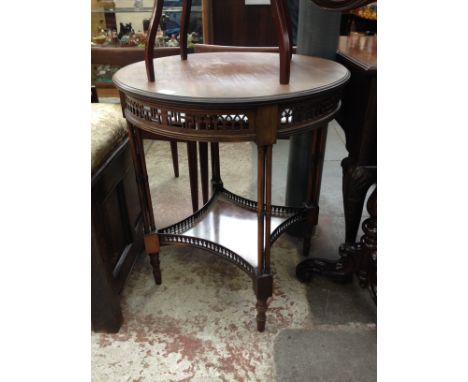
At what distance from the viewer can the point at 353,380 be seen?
0.99 metres

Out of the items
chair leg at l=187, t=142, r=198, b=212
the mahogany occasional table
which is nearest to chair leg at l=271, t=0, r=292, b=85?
the mahogany occasional table

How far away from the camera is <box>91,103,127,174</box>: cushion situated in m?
1.05

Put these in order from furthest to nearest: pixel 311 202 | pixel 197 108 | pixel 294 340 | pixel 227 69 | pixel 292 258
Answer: pixel 292 258 → pixel 311 202 → pixel 294 340 → pixel 227 69 → pixel 197 108

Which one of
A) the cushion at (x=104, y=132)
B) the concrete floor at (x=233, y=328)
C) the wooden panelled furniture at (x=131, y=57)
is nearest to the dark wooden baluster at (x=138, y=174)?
the cushion at (x=104, y=132)

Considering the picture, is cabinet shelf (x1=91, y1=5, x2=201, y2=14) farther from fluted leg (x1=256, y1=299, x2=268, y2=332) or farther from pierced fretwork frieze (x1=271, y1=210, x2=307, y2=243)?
fluted leg (x1=256, y1=299, x2=268, y2=332)

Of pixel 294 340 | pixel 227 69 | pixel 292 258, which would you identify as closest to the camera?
pixel 227 69

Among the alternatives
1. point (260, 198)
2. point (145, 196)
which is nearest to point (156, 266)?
point (145, 196)

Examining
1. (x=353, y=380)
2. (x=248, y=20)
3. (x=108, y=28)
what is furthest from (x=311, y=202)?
(x=108, y=28)

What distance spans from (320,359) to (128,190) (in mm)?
883

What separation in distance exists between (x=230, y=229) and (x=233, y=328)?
0.34m

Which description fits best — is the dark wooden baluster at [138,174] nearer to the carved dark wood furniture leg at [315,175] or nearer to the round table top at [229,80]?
the round table top at [229,80]

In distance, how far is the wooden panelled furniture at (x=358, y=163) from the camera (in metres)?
0.94

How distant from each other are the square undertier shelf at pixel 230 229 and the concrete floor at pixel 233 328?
0.69 feet

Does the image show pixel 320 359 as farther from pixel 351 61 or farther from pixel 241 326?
pixel 351 61
